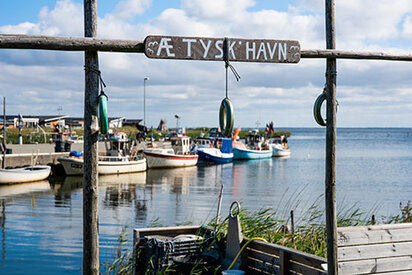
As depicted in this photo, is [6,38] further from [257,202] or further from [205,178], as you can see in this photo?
[205,178]

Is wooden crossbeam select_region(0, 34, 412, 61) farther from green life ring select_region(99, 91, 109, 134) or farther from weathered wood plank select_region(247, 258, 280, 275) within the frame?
weathered wood plank select_region(247, 258, 280, 275)

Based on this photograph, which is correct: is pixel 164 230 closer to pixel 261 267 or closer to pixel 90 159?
pixel 261 267

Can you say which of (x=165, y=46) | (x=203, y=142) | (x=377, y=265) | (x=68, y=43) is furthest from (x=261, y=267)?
(x=203, y=142)

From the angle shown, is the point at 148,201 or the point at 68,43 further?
the point at 148,201

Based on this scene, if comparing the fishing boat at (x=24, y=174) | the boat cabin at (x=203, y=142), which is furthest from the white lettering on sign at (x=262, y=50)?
the boat cabin at (x=203, y=142)

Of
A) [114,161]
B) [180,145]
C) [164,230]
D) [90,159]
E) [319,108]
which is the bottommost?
[114,161]

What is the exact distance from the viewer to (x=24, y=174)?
26.0 meters

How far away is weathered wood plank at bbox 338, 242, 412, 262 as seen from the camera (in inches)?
188

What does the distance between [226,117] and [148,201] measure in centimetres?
1680

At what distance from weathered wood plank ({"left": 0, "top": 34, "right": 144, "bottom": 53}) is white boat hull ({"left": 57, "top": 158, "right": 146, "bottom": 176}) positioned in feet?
85.1

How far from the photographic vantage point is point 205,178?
32.9 meters

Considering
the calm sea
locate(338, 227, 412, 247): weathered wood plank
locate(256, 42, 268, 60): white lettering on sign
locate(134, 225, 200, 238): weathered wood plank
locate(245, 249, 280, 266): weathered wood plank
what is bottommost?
the calm sea

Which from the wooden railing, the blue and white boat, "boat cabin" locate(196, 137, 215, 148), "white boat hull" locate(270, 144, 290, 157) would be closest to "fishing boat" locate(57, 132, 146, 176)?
"boat cabin" locate(196, 137, 215, 148)

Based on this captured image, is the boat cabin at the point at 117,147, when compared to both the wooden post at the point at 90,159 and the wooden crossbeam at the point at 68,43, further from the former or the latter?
the wooden crossbeam at the point at 68,43
